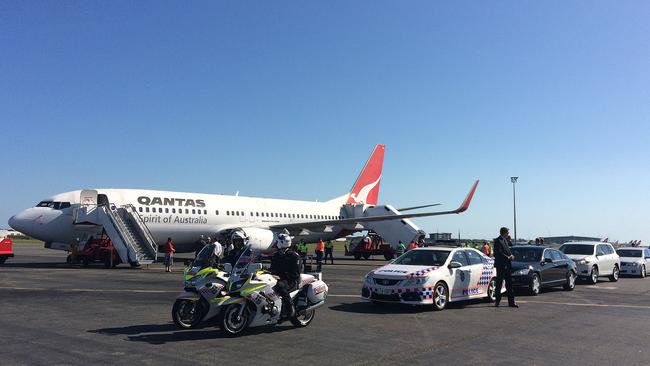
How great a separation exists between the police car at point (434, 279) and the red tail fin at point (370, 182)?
30167 mm

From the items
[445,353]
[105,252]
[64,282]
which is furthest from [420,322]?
[105,252]

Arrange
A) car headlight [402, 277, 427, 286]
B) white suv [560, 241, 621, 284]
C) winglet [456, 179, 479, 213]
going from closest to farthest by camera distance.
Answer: car headlight [402, 277, 427, 286] < white suv [560, 241, 621, 284] < winglet [456, 179, 479, 213]

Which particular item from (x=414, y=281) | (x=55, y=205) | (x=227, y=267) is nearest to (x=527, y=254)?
(x=414, y=281)

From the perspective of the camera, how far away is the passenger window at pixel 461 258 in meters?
12.7

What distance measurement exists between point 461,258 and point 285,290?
224 inches

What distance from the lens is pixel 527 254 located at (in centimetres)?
1647

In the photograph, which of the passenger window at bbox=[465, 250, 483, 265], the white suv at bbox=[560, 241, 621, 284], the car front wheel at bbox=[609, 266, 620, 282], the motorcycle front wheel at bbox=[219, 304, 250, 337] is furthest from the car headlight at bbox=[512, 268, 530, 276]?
the motorcycle front wheel at bbox=[219, 304, 250, 337]

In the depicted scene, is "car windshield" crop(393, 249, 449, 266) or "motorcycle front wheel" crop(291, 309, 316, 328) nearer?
"motorcycle front wheel" crop(291, 309, 316, 328)

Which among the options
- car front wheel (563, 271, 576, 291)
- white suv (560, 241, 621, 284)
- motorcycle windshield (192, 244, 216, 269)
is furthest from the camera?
white suv (560, 241, 621, 284)

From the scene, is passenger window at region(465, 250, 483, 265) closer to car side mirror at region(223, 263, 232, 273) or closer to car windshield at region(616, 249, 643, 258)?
car side mirror at region(223, 263, 232, 273)

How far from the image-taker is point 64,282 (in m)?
16.8

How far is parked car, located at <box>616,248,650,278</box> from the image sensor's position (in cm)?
2436

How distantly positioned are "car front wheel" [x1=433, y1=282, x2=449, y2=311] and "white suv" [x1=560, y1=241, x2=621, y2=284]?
10304 mm

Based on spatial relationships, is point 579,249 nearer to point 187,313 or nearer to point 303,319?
point 303,319
